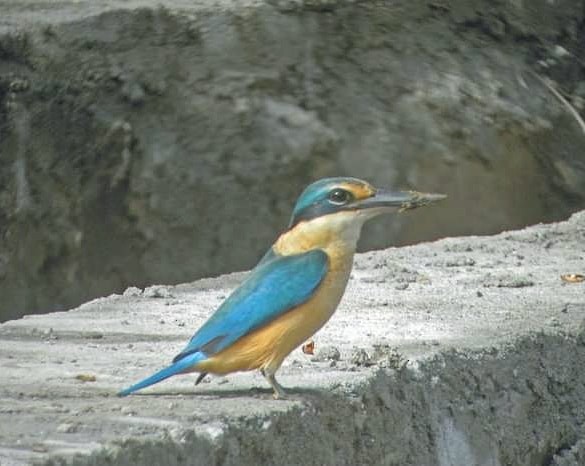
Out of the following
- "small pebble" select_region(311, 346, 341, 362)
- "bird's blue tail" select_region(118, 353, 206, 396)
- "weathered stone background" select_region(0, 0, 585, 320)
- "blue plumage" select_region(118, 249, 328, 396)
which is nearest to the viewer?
"bird's blue tail" select_region(118, 353, 206, 396)

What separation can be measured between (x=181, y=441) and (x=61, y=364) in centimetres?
107

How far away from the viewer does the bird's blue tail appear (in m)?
4.16

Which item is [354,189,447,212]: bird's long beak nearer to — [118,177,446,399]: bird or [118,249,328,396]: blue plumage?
[118,177,446,399]: bird

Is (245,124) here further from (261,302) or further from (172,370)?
(172,370)

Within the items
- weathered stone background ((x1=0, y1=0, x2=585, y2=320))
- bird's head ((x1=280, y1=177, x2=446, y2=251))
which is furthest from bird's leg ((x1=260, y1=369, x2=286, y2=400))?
weathered stone background ((x1=0, y1=0, x2=585, y2=320))

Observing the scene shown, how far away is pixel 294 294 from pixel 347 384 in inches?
17.6

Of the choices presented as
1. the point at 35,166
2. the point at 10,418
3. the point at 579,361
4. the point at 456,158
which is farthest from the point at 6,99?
the point at 10,418

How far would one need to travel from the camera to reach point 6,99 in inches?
280

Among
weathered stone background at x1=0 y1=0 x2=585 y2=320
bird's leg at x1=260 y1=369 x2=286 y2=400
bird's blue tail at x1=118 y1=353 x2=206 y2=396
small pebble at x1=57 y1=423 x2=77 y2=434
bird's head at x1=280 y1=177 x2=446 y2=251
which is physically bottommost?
weathered stone background at x1=0 y1=0 x2=585 y2=320

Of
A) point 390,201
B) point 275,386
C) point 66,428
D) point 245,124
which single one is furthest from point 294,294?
point 245,124

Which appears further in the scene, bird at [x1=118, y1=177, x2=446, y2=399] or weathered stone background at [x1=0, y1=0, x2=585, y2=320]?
weathered stone background at [x1=0, y1=0, x2=585, y2=320]

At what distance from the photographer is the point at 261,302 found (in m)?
4.32

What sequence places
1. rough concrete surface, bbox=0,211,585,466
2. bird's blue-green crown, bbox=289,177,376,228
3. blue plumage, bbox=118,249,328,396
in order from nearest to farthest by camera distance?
rough concrete surface, bbox=0,211,585,466 → blue plumage, bbox=118,249,328,396 → bird's blue-green crown, bbox=289,177,376,228

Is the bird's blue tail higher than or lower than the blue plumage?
lower
